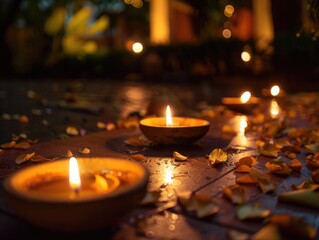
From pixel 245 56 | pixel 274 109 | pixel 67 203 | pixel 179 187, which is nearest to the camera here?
pixel 67 203

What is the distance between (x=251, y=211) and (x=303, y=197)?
306mm

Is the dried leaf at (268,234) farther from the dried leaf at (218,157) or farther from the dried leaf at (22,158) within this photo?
the dried leaf at (22,158)

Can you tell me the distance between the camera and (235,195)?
1.73 meters

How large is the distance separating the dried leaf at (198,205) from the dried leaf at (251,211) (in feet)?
0.32

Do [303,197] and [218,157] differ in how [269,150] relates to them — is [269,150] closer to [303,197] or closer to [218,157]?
[218,157]

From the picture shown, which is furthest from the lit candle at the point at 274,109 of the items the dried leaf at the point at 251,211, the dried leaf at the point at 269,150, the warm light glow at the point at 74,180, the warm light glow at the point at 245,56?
the warm light glow at the point at 245,56

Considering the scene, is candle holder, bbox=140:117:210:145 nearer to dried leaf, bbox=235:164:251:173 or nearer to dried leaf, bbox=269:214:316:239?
dried leaf, bbox=235:164:251:173

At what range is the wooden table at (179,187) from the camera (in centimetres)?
142

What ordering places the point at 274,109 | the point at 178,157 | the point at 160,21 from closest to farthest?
1. the point at 178,157
2. the point at 274,109
3. the point at 160,21

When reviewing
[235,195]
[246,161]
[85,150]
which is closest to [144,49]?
[85,150]

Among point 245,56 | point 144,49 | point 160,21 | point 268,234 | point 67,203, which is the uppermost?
point 160,21

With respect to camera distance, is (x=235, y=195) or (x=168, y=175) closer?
(x=235, y=195)

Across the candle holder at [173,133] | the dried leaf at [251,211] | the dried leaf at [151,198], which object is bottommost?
the dried leaf at [251,211]

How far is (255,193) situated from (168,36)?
38.4 feet
